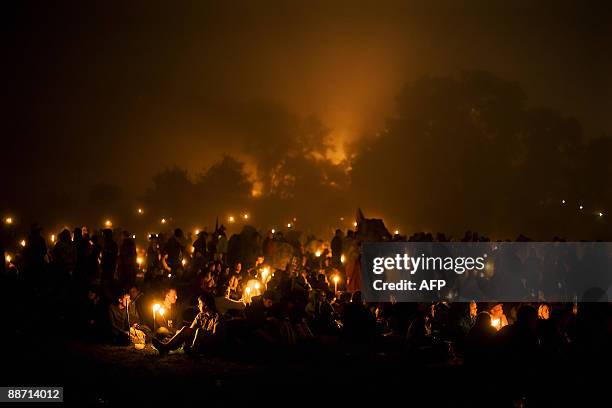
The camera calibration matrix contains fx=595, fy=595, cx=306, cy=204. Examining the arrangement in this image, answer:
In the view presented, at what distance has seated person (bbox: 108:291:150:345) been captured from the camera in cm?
1116

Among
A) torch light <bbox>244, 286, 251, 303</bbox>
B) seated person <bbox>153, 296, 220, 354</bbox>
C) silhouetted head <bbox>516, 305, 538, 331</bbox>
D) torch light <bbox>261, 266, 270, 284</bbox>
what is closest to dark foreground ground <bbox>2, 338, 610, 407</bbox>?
seated person <bbox>153, 296, 220, 354</bbox>

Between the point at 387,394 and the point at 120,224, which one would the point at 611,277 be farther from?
the point at 120,224

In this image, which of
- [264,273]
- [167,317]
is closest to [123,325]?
[167,317]

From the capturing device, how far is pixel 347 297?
14266 millimetres

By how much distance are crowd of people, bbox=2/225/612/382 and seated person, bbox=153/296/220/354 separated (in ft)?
0.06

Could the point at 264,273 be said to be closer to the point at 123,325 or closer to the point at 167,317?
the point at 167,317

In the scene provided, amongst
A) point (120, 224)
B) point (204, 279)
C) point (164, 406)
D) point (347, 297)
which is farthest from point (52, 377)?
point (120, 224)

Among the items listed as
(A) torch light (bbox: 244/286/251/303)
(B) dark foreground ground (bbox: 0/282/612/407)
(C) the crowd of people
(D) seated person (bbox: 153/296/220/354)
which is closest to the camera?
(B) dark foreground ground (bbox: 0/282/612/407)

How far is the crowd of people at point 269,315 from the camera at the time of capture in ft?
26.6

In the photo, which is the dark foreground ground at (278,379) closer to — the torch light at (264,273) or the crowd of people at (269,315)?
the crowd of people at (269,315)

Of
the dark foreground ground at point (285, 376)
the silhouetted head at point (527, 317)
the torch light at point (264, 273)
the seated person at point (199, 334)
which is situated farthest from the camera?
the torch light at point (264, 273)

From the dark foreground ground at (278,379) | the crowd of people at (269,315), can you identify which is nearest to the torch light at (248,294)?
the crowd of people at (269,315)

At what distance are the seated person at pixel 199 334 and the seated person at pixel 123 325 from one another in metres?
0.71

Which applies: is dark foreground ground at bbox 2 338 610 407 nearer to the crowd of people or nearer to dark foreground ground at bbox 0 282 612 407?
dark foreground ground at bbox 0 282 612 407
